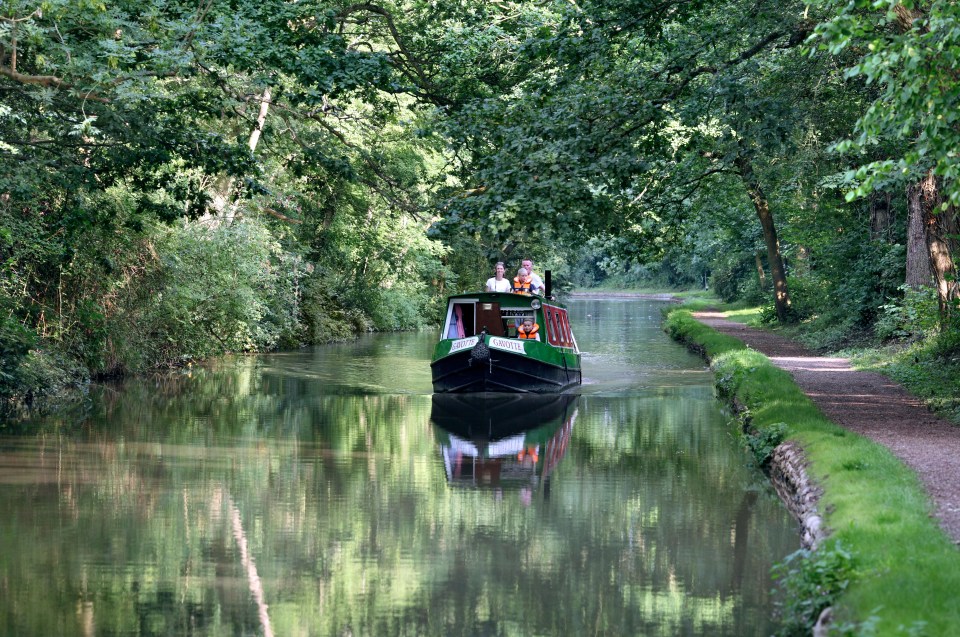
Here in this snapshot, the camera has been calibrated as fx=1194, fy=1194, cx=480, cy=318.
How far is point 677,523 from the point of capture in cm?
1139

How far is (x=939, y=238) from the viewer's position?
20.7 metres

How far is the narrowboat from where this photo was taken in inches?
910

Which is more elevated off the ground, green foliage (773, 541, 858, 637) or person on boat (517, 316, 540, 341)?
person on boat (517, 316, 540, 341)

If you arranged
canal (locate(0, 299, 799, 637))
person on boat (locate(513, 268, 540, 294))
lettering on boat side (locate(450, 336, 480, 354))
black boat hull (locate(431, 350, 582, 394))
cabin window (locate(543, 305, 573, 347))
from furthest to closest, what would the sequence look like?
person on boat (locate(513, 268, 540, 294))
cabin window (locate(543, 305, 573, 347))
black boat hull (locate(431, 350, 582, 394))
lettering on boat side (locate(450, 336, 480, 354))
canal (locate(0, 299, 799, 637))

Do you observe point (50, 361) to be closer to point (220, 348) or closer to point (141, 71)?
point (141, 71)

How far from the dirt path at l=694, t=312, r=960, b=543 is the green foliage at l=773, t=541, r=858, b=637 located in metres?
1.25

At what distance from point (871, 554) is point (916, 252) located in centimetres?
1795

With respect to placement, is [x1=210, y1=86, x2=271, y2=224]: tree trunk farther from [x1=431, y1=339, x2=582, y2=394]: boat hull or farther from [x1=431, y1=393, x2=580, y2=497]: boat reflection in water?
[x1=431, y1=393, x2=580, y2=497]: boat reflection in water

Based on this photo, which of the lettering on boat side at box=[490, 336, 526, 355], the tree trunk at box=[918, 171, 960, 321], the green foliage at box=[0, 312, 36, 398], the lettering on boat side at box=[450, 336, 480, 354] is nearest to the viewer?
the green foliage at box=[0, 312, 36, 398]

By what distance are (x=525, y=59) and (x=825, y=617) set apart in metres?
14.0

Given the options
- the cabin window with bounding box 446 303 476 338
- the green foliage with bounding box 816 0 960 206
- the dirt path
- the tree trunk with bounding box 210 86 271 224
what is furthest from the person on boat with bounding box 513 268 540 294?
the green foliage with bounding box 816 0 960 206

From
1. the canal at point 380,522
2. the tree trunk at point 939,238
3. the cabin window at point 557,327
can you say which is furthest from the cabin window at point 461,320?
the tree trunk at point 939,238

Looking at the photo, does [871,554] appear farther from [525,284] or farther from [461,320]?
[525,284]

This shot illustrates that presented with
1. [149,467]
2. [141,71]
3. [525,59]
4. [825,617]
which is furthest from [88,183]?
[825,617]
